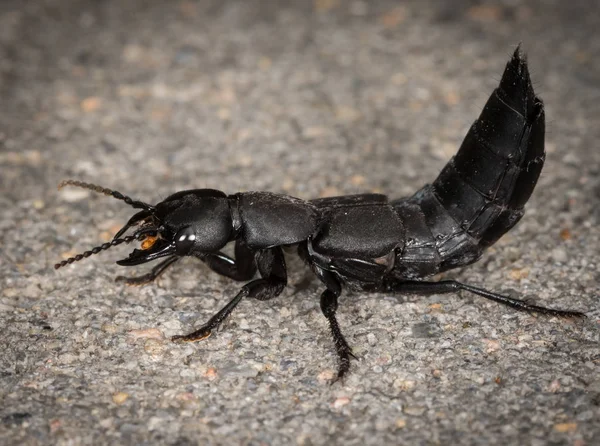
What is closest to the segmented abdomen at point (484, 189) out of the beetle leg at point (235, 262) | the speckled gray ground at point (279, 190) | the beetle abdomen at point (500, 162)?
the beetle abdomen at point (500, 162)

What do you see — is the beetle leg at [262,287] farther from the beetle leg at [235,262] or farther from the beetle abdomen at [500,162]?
the beetle abdomen at [500,162]

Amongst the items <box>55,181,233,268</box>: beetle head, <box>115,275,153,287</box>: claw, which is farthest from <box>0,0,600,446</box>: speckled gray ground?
<box>55,181,233,268</box>: beetle head

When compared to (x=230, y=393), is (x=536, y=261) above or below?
above

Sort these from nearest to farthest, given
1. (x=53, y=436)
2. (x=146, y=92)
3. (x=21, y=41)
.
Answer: (x=53, y=436), (x=146, y=92), (x=21, y=41)

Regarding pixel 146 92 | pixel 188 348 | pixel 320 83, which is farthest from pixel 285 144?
pixel 188 348

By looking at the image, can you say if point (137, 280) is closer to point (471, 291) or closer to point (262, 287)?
point (262, 287)

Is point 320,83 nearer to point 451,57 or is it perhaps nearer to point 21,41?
point 451,57

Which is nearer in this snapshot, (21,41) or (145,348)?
(145,348)

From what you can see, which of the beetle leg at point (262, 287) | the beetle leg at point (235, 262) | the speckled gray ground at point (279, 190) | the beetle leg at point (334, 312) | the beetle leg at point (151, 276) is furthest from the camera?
the beetle leg at point (151, 276)

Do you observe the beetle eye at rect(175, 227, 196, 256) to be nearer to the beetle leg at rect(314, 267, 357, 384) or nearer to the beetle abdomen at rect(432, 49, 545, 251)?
the beetle leg at rect(314, 267, 357, 384)
